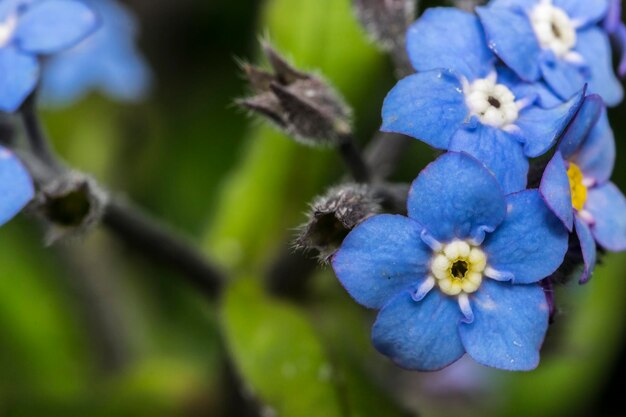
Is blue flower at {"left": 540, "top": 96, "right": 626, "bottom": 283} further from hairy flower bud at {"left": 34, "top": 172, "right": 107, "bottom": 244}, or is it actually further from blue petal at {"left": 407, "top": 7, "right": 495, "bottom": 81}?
hairy flower bud at {"left": 34, "top": 172, "right": 107, "bottom": 244}

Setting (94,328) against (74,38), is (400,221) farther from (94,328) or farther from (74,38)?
(94,328)

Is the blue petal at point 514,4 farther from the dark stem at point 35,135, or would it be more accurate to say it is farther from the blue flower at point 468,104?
the dark stem at point 35,135

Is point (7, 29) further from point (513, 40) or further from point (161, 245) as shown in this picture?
point (513, 40)

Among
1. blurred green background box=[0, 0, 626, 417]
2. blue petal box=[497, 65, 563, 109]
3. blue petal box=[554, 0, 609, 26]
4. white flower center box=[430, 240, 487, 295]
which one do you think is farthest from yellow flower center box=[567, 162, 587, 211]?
blurred green background box=[0, 0, 626, 417]

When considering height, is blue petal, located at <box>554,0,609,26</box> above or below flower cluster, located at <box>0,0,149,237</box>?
below

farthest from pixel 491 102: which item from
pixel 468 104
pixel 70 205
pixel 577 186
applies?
pixel 70 205

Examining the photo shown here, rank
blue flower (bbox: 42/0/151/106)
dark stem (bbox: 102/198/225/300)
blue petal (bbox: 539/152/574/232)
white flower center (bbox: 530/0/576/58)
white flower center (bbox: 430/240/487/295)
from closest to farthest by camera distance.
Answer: blue petal (bbox: 539/152/574/232), white flower center (bbox: 430/240/487/295), white flower center (bbox: 530/0/576/58), dark stem (bbox: 102/198/225/300), blue flower (bbox: 42/0/151/106)

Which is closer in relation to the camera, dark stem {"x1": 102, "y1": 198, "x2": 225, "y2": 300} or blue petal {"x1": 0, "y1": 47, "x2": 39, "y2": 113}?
blue petal {"x1": 0, "y1": 47, "x2": 39, "y2": 113}
